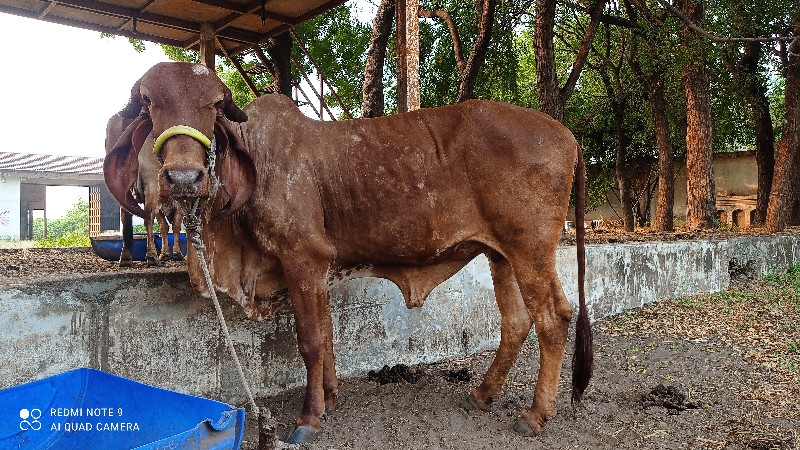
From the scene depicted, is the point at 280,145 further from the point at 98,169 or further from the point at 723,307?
the point at 98,169

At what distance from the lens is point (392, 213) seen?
129 inches

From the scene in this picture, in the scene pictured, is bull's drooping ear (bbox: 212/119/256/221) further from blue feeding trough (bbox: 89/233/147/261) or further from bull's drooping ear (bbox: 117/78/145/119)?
blue feeding trough (bbox: 89/233/147/261)

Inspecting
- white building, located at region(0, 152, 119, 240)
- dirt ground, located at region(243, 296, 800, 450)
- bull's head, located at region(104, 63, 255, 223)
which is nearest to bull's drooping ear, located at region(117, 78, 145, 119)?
bull's head, located at region(104, 63, 255, 223)

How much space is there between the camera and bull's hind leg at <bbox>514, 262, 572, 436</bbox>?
320 cm

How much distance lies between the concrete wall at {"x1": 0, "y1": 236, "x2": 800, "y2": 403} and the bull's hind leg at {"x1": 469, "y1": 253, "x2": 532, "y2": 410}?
96 centimetres

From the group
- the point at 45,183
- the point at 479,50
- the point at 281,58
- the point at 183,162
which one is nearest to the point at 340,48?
the point at 281,58

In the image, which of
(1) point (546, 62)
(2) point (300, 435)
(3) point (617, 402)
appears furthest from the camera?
(1) point (546, 62)

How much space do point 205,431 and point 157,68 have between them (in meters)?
1.55

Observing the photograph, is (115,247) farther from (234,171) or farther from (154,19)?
(154,19)

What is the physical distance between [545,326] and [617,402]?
90cm

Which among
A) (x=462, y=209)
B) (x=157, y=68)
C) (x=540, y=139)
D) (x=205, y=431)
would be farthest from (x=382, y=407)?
(x=157, y=68)

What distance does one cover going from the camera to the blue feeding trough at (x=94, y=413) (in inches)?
101

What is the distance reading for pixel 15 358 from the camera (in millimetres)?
2889

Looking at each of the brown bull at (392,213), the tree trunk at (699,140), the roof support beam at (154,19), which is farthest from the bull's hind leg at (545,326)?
the tree trunk at (699,140)
